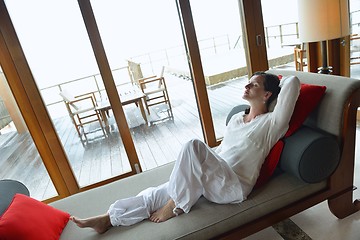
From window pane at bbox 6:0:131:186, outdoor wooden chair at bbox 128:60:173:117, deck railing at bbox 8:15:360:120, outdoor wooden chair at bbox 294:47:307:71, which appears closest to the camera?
window pane at bbox 6:0:131:186

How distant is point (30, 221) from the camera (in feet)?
4.49

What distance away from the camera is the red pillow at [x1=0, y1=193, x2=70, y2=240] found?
128 cm

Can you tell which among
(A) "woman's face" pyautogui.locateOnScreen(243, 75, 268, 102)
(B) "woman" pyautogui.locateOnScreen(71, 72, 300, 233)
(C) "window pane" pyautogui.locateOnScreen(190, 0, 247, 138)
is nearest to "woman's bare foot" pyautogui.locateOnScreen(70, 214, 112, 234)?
(B) "woman" pyautogui.locateOnScreen(71, 72, 300, 233)

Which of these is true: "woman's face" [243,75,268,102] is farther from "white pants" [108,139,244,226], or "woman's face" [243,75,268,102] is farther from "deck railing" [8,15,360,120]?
"deck railing" [8,15,360,120]

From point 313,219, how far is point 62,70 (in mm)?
2458

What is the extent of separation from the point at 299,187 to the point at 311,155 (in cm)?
24

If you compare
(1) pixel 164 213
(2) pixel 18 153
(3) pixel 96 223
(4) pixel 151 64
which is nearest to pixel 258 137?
(1) pixel 164 213

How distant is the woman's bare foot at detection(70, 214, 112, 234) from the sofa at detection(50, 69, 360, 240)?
0.13ft

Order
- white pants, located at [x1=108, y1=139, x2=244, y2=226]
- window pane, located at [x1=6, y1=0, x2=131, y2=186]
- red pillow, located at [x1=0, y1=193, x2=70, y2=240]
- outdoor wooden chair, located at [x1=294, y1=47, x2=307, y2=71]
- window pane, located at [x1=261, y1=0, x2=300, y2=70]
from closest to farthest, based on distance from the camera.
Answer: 1. red pillow, located at [x1=0, y1=193, x2=70, y2=240]
2. white pants, located at [x1=108, y1=139, x2=244, y2=226]
3. window pane, located at [x1=6, y1=0, x2=131, y2=186]
4. window pane, located at [x1=261, y1=0, x2=300, y2=70]
5. outdoor wooden chair, located at [x1=294, y1=47, x2=307, y2=71]

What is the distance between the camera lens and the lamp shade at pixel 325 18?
1.86 meters

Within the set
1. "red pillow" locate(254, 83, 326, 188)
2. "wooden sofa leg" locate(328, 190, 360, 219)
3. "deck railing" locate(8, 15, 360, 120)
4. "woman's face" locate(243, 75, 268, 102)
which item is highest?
"deck railing" locate(8, 15, 360, 120)

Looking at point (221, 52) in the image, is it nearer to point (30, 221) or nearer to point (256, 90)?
point (256, 90)

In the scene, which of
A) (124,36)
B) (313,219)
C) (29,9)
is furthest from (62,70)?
(313,219)

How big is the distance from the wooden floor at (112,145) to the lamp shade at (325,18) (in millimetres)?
1054
